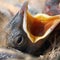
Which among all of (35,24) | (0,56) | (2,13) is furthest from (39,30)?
(2,13)

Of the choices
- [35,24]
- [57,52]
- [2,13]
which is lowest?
[57,52]

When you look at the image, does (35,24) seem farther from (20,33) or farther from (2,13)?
(2,13)

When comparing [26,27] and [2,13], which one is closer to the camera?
[26,27]

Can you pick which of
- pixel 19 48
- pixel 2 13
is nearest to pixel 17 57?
pixel 19 48

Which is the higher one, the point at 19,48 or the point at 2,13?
the point at 2,13

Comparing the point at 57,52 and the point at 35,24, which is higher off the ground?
the point at 35,24

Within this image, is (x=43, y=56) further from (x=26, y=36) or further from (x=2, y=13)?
(x=2, y=13)
